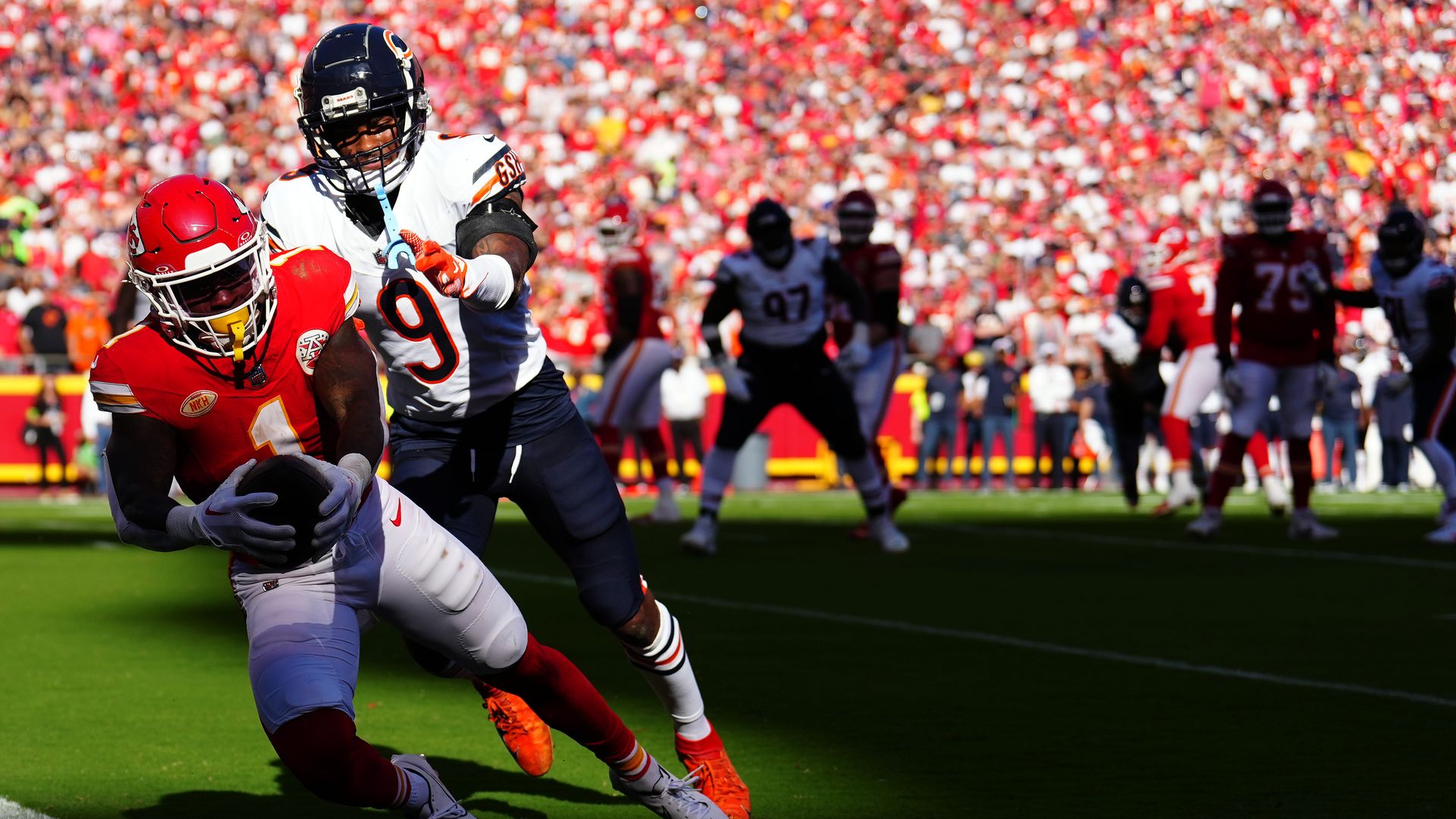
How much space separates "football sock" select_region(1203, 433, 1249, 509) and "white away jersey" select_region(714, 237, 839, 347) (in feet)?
9.33

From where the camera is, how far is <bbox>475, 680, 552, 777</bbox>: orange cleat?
4855mm

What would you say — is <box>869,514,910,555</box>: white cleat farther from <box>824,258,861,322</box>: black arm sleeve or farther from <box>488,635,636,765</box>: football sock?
<box>488,635,636,765</box>: football sock

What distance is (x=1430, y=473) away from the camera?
19.6 meters

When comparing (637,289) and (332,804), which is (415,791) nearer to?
(332,804)

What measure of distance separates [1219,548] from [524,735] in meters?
7.37


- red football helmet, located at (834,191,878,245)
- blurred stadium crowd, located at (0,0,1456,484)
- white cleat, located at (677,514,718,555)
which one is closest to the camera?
white cleat, located at (677,514,718,555)

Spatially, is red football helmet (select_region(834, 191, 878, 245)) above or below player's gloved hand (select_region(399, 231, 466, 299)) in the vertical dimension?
above

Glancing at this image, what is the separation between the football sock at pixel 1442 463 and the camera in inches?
451

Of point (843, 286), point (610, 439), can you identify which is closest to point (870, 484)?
point (843, 286)

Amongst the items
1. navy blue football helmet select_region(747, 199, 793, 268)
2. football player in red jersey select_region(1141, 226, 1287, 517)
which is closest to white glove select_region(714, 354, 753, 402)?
navy blue football helmet select_region(747, 199, 793, 268)

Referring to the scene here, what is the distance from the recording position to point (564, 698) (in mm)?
3979

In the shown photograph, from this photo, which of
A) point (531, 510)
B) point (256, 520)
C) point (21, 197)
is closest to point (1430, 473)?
point (21, 197)

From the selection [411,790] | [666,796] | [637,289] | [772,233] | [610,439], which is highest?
[772,233]

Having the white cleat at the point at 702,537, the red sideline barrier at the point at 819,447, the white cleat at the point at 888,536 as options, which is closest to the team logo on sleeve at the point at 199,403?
the white cleat at the point at 702,537
